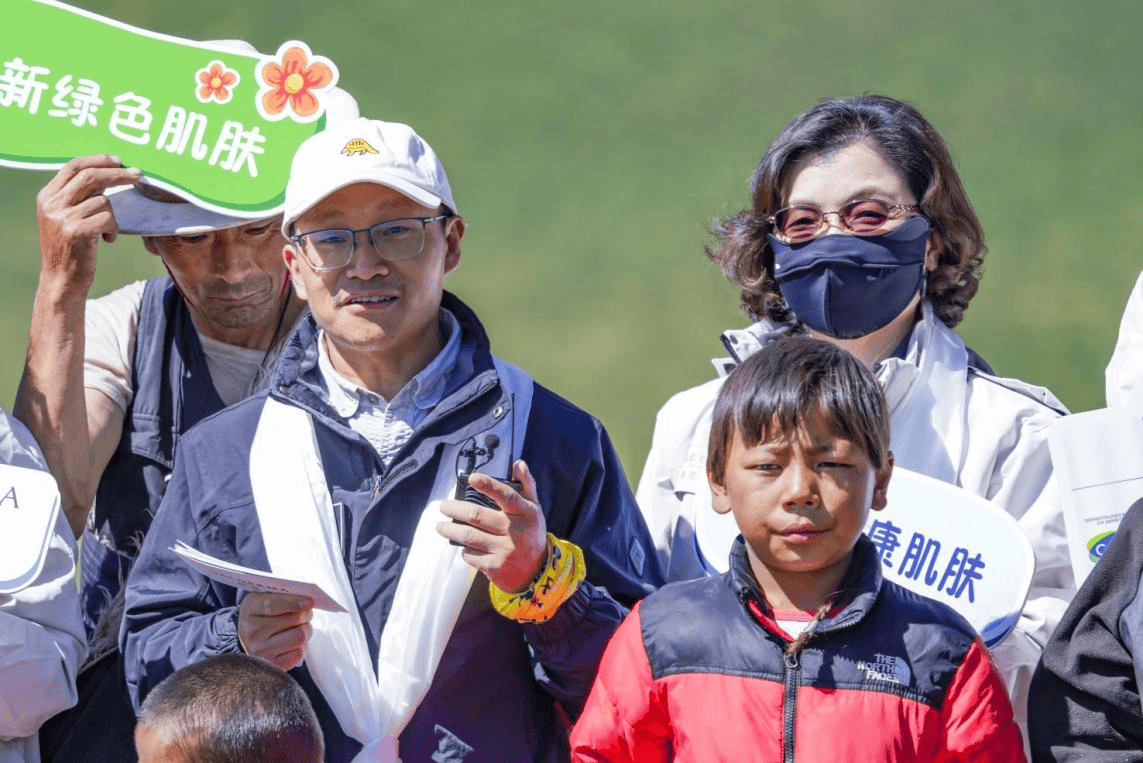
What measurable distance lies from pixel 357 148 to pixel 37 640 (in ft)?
3.24

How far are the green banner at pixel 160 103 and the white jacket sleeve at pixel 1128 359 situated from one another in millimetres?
1640

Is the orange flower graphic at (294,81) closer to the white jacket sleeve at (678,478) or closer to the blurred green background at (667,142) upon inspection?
the white jacket sleeve at (678,478)

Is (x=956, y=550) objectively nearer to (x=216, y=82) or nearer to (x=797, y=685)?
(x=797, y=685)

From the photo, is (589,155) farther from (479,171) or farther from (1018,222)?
(1018,222)

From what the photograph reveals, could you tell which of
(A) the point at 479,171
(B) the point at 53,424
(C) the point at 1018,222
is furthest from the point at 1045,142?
(B) the point at 53,424

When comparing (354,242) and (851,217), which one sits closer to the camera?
(354,242)

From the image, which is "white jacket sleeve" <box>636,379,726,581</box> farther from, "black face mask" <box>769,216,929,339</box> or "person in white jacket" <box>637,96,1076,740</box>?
"black face mask" <box>769,216,929,339</box>

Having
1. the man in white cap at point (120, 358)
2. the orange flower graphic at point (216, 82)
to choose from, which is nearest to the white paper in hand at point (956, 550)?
the man in white cap at point (120, 358)

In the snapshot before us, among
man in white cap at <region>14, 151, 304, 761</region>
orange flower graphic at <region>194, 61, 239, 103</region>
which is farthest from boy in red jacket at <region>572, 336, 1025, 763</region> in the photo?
orange flower graphic at <region>194, 61, 239, 103</region>

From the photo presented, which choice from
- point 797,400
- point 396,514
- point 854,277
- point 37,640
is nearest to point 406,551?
point 396,514

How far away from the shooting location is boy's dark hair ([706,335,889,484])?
255cm

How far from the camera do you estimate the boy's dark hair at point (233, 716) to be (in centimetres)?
243

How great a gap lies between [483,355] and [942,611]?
0.96 m

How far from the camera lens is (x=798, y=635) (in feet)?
8.21
